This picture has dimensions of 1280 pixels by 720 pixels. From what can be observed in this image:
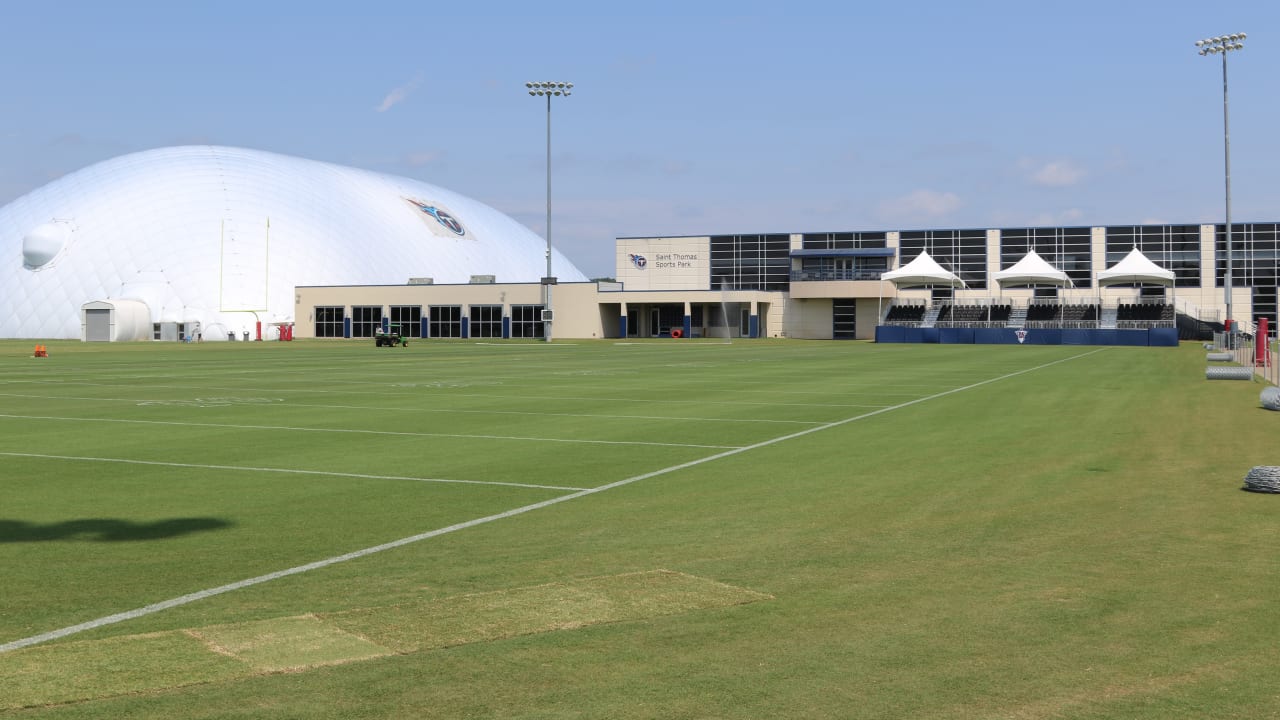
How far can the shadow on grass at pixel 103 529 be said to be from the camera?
28.9 feet

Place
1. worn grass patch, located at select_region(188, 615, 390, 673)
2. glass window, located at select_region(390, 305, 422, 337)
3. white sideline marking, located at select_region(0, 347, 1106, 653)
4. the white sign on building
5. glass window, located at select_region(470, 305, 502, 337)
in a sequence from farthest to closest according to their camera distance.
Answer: the white sign on building, glass window, located at select_region(390, 305, 422, 337), glass window, located at select_region(470, 305, 502, 337), white sideline marking, located at select_region(0, 347, 1106, 653), worn grass patch, located at select_region(188, 615, 390, 673)

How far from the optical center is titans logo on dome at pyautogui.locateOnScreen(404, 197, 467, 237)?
13025cm

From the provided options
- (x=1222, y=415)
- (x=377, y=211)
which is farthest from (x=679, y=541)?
(x=377, y=211)

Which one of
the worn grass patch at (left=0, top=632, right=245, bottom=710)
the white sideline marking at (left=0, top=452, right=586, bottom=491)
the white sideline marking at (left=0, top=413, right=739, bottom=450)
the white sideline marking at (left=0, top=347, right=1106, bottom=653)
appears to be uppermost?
the white sideline marking at (left=0, top=413, right=739, bottom=450)

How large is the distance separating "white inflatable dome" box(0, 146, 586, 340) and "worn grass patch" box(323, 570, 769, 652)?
3963 inches

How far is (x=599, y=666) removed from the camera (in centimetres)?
561

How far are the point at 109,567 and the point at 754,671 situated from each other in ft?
15.2

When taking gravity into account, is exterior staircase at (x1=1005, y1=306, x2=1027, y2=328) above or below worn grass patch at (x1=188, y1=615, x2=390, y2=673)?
above

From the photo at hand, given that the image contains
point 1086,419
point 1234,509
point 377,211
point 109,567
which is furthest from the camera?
point 377,211

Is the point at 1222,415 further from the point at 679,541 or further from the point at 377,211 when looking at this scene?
the point at 377,211

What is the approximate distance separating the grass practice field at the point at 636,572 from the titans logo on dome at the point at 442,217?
115m

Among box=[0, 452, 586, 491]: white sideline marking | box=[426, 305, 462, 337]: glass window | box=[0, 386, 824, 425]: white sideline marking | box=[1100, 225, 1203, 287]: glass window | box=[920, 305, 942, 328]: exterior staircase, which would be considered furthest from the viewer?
box=[426, 305, 462, 337]: glass window

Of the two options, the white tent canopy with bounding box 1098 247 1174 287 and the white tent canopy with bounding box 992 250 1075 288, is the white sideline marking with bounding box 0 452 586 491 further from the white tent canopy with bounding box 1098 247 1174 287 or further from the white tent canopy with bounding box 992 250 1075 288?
the white tent canopy with bounding box 1098 247 1174 287

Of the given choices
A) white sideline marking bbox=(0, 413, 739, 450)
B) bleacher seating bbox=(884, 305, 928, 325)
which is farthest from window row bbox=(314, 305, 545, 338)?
white sideline marking bbox=(0, 413, 739, 450)
